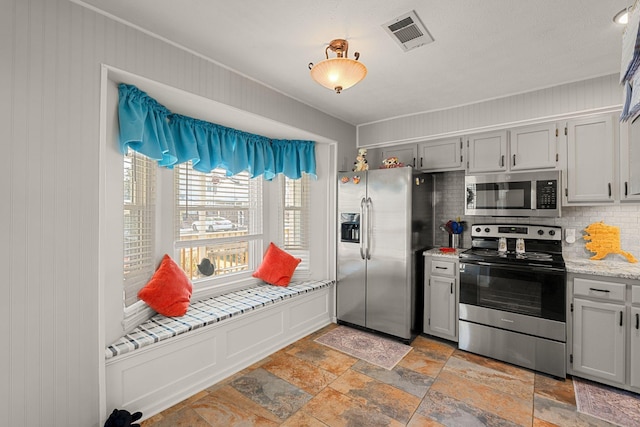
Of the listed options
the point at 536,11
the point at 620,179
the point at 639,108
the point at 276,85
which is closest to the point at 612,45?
the point at 536,11

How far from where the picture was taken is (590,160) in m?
2.64

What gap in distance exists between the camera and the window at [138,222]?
7.45 feet

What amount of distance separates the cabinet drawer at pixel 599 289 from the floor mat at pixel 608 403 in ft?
2.27

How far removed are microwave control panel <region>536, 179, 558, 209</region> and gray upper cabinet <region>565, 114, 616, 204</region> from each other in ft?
0.34

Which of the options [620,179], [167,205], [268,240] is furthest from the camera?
[268,240]

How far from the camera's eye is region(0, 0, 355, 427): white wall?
4.91 ft

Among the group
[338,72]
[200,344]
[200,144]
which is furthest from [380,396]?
[200,144]

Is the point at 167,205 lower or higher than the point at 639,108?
lower

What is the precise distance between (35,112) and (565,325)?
3.80 m

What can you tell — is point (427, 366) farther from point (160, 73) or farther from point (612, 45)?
point (160, 73)

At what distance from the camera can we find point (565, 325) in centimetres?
253

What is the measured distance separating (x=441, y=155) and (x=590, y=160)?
123 centimetres

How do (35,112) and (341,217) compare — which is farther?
(341,217)

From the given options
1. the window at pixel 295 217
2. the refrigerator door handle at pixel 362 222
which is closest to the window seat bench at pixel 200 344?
the window at pixel 295 217
